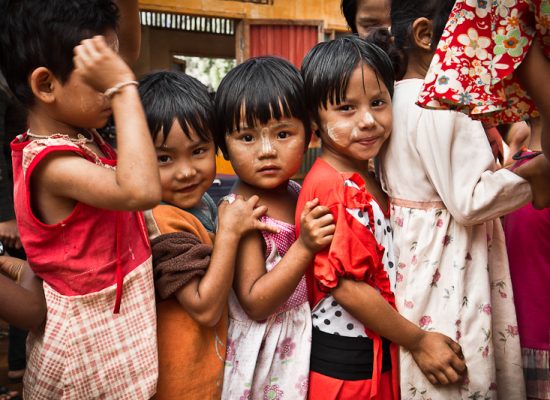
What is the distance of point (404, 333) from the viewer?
166 cm

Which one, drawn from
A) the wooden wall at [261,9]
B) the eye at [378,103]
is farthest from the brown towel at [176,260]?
the wooden wall at [261,9]

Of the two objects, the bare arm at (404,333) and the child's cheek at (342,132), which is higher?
the child's cheek at (342,132)

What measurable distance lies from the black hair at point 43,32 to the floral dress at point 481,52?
0.85 metres

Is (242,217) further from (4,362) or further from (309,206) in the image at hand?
(4,362)

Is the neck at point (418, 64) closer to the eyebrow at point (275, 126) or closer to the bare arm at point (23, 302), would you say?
the eyebrow at point (275, 126)

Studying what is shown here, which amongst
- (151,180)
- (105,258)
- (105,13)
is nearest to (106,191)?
(151,180)

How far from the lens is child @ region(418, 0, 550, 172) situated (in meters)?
1.27

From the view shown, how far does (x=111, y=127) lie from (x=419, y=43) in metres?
1.10

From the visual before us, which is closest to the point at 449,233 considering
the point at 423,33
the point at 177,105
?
the point at 423,33

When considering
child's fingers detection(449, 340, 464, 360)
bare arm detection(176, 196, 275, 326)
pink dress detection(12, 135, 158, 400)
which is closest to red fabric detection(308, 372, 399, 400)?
child's fingers detection(449, 340, 464, 360)

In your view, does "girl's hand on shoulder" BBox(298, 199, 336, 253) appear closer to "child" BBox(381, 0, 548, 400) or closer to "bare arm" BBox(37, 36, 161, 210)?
"child" BBox(381, 0, 548, 400)

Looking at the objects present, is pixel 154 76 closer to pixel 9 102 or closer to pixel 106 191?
pixel 106 191

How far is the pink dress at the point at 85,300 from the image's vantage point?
141 cm

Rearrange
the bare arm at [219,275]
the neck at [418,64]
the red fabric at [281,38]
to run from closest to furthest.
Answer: the bare arm at [219,275] < the neck at [418,64] < the red fabric at [281,38]
